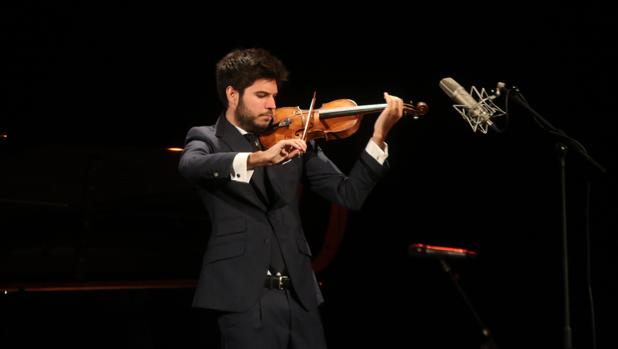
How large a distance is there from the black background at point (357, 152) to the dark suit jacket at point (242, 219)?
3.12 ft

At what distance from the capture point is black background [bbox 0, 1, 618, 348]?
3.27m

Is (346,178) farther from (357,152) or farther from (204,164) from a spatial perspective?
(357,152)

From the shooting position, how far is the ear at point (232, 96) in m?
2.35

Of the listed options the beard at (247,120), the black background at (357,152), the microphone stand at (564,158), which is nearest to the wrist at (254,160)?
the beard at (247,120)

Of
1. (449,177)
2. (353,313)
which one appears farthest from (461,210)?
(353,313)

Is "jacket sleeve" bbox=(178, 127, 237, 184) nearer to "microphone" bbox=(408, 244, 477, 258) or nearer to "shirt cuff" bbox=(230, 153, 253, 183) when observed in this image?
"shirt cuff" bbox=(230, 153, 253, 183)

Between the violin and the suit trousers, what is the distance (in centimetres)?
64

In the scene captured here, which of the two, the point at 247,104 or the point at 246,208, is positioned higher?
the point at 247,104

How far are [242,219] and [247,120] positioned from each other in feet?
1.36

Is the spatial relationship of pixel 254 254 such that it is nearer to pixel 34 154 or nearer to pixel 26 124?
pixel 34 154

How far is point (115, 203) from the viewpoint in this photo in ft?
11.0

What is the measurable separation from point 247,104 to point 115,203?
53.7 inches

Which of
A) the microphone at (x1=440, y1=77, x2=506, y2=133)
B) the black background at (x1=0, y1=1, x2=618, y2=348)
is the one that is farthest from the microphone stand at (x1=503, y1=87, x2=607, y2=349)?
the black background at (x1=0, y1=1, x2=618, y2=348)

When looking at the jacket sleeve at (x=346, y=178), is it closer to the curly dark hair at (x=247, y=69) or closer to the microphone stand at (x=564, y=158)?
the curly dark hair at (x=247, y=69)
